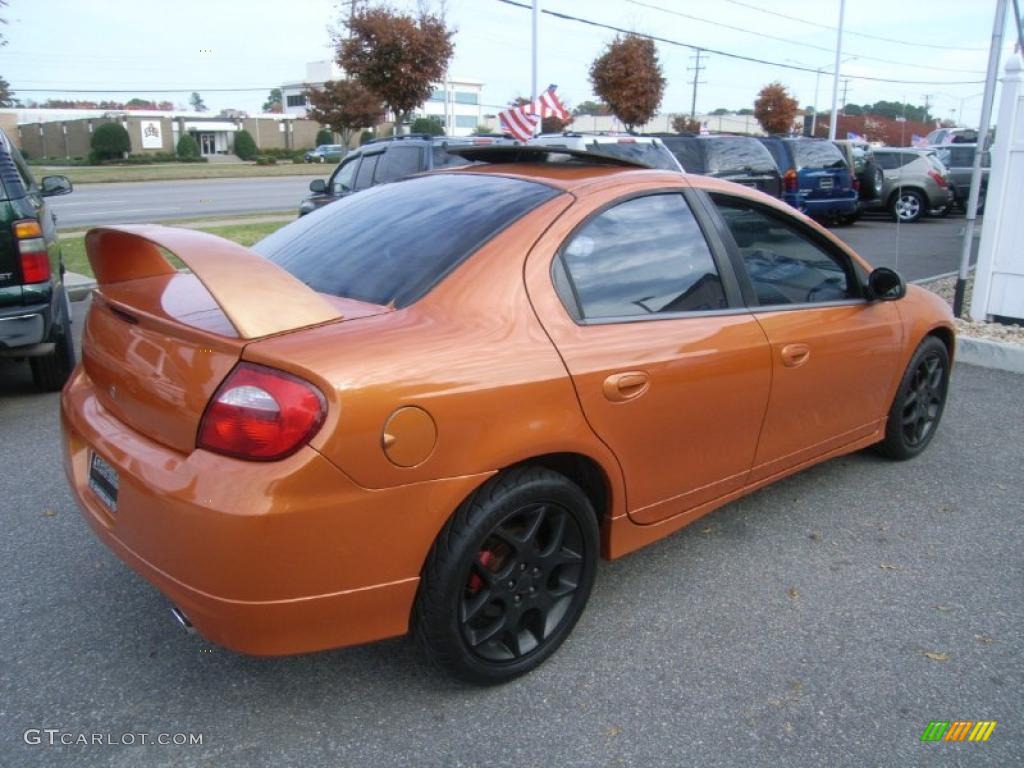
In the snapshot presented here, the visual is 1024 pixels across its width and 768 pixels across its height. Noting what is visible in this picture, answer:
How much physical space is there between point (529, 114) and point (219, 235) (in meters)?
8.62

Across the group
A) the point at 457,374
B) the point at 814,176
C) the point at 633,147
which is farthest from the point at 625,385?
the point at 814,176

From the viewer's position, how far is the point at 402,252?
2.89 metres

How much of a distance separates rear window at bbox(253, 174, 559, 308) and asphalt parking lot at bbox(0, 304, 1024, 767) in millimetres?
1248

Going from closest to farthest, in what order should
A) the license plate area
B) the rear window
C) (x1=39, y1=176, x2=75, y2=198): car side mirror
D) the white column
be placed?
1. the license plate area
2. the rear window
3. (x1=39, y1=176, x2=75, y2=198): car side mirror
4. the white column

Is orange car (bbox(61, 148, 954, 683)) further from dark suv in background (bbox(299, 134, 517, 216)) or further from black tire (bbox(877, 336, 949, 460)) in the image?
dark suv in background (bbox(299, 134, 517, 216))

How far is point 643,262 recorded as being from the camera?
10.3 ft

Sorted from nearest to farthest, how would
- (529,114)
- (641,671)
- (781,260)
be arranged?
(641,671), (781,260), (529,114)

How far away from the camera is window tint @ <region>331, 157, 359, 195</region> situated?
11.2 meters

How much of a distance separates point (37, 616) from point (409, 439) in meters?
1.76

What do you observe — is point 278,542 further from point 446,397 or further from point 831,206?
point 831,206

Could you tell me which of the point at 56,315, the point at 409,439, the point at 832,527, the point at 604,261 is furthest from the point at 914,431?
the point at 56,315

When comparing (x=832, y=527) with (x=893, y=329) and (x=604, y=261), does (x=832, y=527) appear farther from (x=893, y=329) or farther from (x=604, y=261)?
(x=604, y=261)

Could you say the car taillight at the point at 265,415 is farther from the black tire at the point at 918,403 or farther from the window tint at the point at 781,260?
the black tire at the point at 918,403

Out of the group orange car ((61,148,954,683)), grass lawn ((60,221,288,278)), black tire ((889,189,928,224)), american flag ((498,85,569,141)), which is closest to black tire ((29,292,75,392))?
orange car ((61,148,954,683))
